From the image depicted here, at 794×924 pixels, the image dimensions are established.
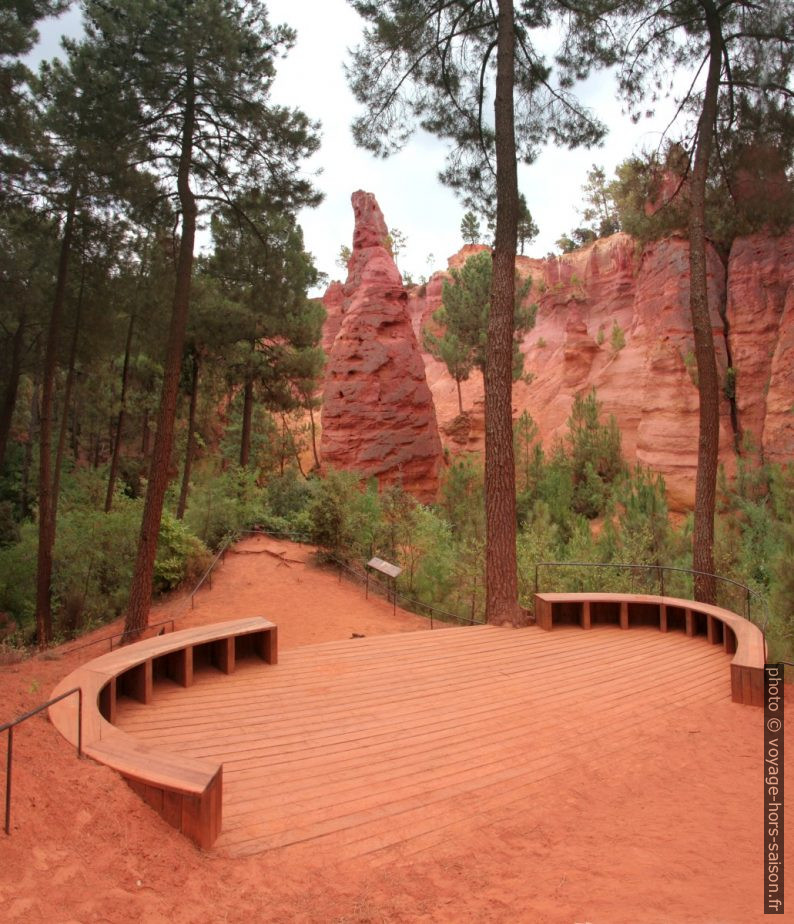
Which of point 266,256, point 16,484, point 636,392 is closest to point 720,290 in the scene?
point 636,392

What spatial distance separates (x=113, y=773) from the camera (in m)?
3.48

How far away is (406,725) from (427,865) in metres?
1.67

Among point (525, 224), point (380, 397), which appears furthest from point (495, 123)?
point (380, 397)

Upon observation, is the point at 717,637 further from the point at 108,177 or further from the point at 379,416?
the point at 379,416

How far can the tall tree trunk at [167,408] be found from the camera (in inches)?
352

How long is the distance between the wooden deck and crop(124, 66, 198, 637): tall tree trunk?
3.32 m

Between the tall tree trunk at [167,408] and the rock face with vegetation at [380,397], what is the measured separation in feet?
45.0

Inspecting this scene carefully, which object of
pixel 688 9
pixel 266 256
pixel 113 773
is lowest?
pixel 113 773

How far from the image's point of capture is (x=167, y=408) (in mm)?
8969

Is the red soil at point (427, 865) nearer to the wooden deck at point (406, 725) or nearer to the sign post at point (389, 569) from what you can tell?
the wooden deck at point (406, 725)

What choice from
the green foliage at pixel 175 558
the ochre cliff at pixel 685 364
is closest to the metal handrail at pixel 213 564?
the green foliage at pixel 175 558

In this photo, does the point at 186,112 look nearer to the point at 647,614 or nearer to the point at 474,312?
the point at 647,614

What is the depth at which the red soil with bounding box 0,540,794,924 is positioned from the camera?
2730mm

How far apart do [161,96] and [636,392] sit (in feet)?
61.9
